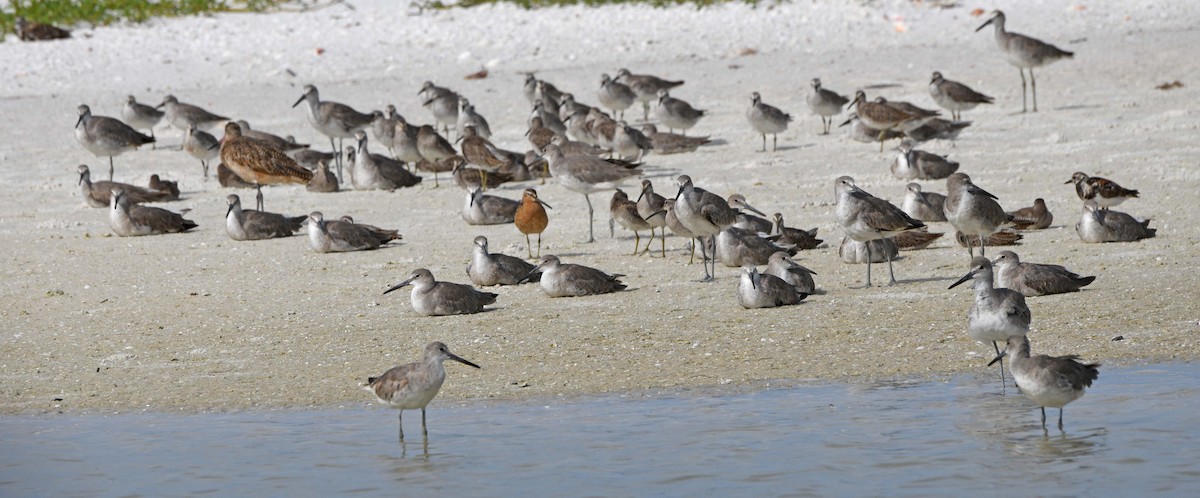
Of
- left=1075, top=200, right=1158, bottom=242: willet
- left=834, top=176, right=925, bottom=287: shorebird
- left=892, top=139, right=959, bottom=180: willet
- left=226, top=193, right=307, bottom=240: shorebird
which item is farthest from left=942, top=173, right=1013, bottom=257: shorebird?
left=226, top=193, right=307, bottom=240: shorebird

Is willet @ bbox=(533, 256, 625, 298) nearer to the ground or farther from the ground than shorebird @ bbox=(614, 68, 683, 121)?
nearer to the ground

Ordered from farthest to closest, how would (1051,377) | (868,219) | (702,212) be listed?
1. (702,212)
2. (868,219)
3. (1051,377)

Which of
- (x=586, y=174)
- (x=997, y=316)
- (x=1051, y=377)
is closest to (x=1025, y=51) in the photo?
(x=586, y=174)

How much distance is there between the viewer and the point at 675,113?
19.2 m

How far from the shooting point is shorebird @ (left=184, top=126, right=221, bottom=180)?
18.6 m

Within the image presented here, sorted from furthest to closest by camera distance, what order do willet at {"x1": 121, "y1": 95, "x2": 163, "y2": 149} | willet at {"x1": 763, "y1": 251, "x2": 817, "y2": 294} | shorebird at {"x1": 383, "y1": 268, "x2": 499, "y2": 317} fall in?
willet at {"x1": 121, "y1": 95, "x2": 163, "y2": 149} < willet at {"x1": 763, "y1": 251, "x2": 817, "y2": 294} < shorebird at {"x1": 383, "y1": 268, "x2": 499, "y2": 317}

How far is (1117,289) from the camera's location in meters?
10.7

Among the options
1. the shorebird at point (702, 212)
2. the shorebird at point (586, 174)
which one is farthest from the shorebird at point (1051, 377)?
the shorebird at point (586, 174)

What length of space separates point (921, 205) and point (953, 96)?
5.63m

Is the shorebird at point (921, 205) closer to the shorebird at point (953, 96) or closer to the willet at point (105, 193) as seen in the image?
the shorebird at point (953, 96)

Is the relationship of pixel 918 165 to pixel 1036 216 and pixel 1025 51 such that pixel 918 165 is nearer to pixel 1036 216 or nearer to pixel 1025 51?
pixel 1036 216

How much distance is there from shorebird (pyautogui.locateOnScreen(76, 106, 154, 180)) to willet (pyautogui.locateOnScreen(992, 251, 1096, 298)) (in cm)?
1127

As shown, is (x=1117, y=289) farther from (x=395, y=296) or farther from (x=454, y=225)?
(x=454, y=225)

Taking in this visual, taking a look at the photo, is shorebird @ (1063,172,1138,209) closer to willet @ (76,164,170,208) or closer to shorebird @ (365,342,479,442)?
shorebird @ (365,342,479,442)
